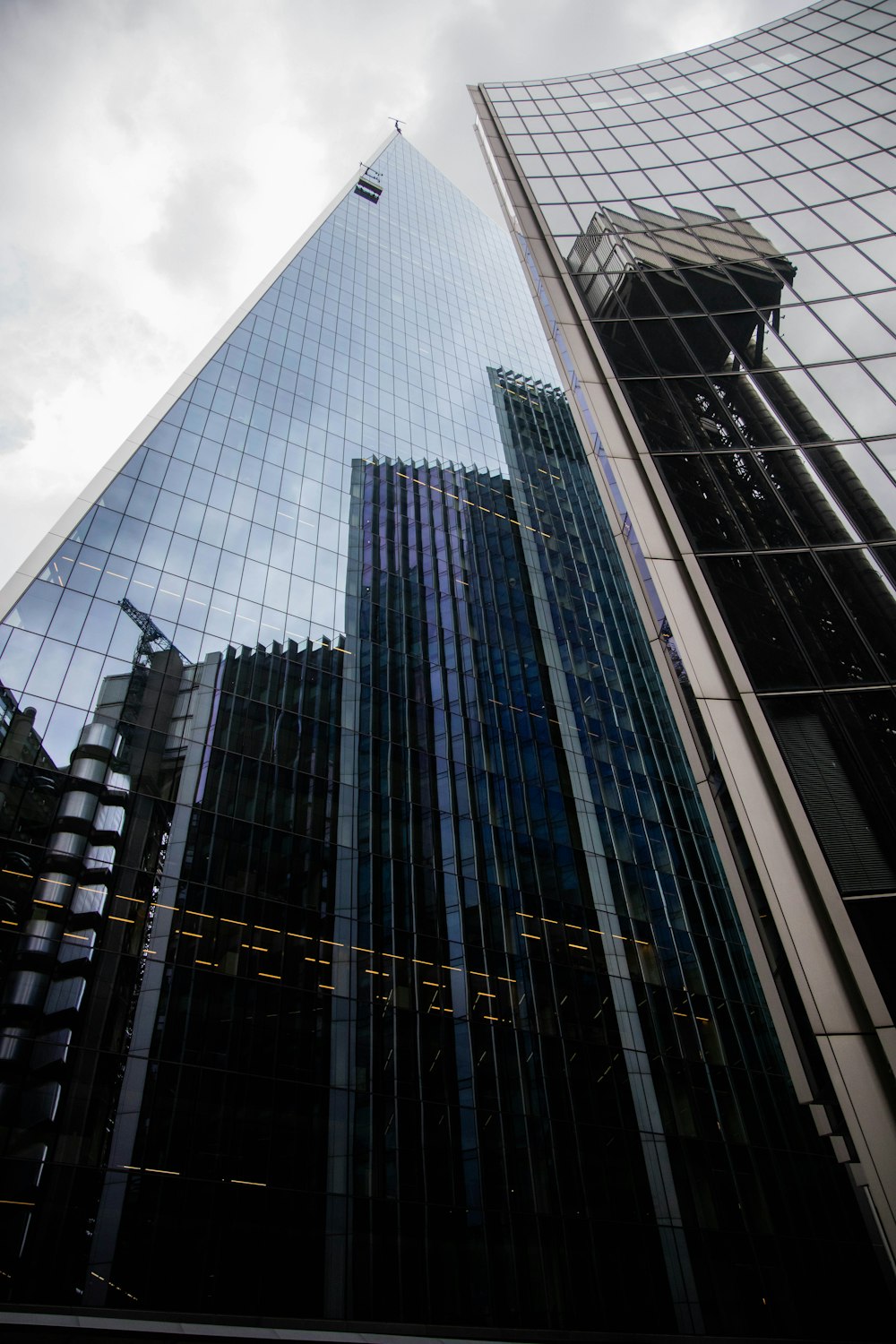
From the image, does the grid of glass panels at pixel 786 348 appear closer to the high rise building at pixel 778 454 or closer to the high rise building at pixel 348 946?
the high rise building at pixel 778 454

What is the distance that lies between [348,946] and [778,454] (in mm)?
24512

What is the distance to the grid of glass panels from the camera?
13.0 metres

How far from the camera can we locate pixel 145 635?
32.8 meters

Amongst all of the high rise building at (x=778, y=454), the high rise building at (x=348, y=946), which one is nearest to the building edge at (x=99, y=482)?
the high rise building at (x=348, y=946)

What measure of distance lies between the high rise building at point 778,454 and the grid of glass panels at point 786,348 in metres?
0.05

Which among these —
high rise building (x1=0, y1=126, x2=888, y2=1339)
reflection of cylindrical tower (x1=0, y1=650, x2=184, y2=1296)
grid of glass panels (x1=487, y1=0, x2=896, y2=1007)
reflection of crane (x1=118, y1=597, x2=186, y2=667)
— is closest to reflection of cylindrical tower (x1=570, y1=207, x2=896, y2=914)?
grid of glass panels (x1=487, y1=0, x2=896, y2=1007)

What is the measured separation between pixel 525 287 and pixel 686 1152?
87.2 meters

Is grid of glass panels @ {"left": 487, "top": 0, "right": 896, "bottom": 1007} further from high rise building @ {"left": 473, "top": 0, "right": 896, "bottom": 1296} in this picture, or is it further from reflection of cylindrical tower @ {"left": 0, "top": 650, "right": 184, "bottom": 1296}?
reflection of cylindrical tower @ {"left": 0, "top": 650, "right": 184, "bottom": 1296}

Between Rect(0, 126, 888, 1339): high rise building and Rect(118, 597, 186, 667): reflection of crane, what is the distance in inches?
5.0

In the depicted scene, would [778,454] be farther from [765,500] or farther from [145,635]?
[145,635]

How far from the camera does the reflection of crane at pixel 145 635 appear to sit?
32062 millimetres

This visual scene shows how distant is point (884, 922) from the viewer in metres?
11.0

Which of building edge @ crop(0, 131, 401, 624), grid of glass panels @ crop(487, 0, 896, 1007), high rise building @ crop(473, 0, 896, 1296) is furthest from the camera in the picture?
building edge @ crop(0, 131, 401, 624)

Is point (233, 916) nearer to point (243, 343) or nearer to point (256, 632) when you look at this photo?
point (256, 632)
